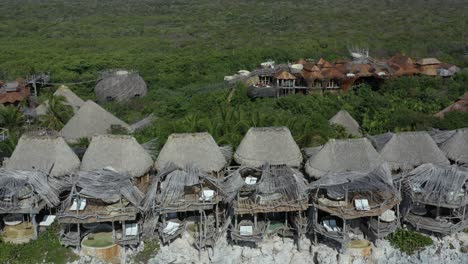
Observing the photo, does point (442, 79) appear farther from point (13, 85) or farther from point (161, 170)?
point (13, 85)

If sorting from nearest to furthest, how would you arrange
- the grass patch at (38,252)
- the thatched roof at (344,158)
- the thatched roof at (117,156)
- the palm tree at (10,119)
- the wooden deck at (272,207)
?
the grass patch at (38,252), the wooden deck at (272,207), the thatched roof at (344,158), the thatched roof at (117,156), the palm tree at (10,119)

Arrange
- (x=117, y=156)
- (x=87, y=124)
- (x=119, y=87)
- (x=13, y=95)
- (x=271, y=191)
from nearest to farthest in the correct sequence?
(x=271, y=191), (x=117, y=156), (x=87, y=124), (x=13, y=95), (x=119, y=87)

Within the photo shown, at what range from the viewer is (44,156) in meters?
19.0

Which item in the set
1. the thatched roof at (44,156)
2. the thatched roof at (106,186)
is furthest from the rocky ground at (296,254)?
the thatched roof at (44,156)

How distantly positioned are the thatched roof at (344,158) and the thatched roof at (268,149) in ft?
3.48

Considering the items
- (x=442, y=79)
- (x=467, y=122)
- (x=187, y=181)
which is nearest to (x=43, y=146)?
(x=187, y=181)

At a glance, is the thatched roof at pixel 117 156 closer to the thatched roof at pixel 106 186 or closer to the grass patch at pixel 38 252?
the thatched roof at pixel 106 186

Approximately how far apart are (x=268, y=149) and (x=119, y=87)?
1855 centimetres

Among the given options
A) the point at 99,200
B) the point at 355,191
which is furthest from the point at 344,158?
the point at 99,200

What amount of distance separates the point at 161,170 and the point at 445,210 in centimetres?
1065

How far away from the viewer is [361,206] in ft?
54.1

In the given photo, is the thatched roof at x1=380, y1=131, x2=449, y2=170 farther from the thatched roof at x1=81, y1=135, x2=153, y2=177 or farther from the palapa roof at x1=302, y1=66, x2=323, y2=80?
the palapa roof at x1=302, y1=66, x2=323, y2=80

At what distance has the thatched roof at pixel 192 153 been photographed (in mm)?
18766

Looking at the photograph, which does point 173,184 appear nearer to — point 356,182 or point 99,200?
point 99,200
